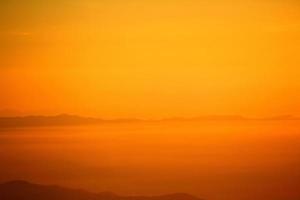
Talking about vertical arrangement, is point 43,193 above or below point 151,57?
below

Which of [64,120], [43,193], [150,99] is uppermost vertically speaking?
[150,99]

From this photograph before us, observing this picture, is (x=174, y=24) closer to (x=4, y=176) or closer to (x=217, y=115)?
(x=217, y=115)

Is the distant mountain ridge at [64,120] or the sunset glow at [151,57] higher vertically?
the sunset glow at [151,57]

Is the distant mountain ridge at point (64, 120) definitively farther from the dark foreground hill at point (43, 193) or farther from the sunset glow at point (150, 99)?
the dark foreground hill at point (43, 193)

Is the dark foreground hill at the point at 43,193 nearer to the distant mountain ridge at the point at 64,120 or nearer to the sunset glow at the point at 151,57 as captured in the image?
the distant mountain ridge at the point at 64,120

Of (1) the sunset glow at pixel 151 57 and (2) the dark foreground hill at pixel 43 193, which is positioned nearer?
(2) the dark foreground hill at pixel 43 193

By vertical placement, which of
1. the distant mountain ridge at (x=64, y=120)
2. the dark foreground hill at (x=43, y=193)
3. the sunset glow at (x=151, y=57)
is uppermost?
the sunset glow at (x=151, y=57)

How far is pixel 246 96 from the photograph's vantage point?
18.5 ft

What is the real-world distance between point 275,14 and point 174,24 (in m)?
0.91

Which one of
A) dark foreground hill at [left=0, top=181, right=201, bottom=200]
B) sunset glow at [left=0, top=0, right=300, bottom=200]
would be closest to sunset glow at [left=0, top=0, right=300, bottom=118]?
sunset glow at [left=0, top=0, right=300, bottom=200]

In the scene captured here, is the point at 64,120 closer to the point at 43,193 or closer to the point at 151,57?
the point at 43,193

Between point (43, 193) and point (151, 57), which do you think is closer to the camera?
point (43, 193)

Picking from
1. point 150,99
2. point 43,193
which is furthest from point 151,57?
point 43,193

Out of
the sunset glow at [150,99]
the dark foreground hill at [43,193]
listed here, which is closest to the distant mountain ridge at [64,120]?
the sunset glow at [150,99]
